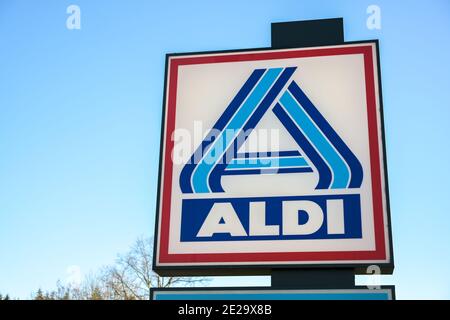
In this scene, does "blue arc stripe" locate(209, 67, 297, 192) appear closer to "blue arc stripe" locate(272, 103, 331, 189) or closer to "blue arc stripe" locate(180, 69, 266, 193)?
"blue arc stripe" locate(272, 103, 331, 189)

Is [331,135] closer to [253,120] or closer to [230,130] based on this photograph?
[253,120]

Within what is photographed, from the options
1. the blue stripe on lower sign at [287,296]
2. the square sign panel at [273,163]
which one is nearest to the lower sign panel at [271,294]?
the blue stripe on lower sign at [287,296]

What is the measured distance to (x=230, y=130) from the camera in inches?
265

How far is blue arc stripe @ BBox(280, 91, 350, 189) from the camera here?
6.21 m

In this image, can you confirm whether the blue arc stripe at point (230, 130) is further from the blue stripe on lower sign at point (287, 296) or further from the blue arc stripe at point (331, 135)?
the blue stripe on lower sign at point (287, 296)

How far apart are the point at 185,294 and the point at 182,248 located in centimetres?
58

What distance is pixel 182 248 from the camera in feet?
20.8

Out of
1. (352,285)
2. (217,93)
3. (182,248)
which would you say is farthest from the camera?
(217,93)

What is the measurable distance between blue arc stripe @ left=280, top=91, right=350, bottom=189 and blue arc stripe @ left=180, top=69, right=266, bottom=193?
0.48 meters

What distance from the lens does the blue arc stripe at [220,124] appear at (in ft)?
21.7

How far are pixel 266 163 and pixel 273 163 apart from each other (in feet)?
0.28

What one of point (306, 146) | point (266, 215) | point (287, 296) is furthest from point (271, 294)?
point (306, 146)
